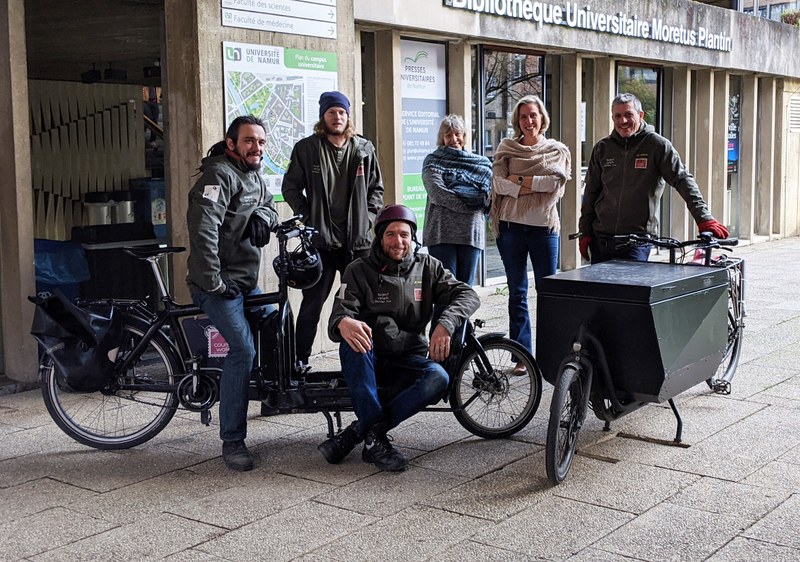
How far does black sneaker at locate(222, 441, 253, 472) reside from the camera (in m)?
5.36

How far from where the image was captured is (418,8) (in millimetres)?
10180

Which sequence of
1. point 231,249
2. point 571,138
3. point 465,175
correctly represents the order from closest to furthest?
point 231,249, point 465,175, point 571,138

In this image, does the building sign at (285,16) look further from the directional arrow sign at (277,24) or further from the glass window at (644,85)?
the glass window at (644,85)

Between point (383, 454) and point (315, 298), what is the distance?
5.23ft

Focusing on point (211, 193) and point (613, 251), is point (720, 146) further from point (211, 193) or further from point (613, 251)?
point (211, 193)

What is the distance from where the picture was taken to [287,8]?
813 cm

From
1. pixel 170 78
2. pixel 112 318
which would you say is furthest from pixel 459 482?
pixel 170 78

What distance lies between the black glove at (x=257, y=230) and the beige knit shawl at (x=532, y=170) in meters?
2.31

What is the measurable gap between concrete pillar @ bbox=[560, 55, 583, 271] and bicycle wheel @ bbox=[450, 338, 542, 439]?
7.21 metres

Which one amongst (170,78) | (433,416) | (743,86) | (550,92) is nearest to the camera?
(433,416)

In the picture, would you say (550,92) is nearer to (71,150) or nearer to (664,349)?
(71,150)

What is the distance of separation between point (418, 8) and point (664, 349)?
19.0ft

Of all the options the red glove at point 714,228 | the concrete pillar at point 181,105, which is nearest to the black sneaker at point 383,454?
the red glove at point 714,228

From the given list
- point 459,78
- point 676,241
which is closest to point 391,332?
point 676,241
